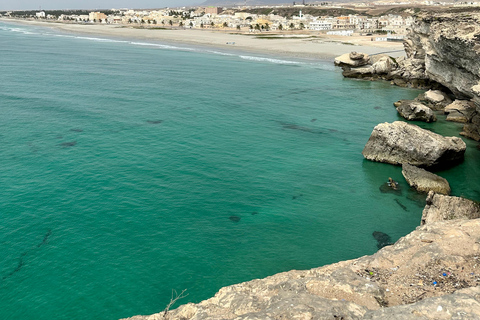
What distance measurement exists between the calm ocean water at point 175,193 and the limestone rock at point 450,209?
2.55 m

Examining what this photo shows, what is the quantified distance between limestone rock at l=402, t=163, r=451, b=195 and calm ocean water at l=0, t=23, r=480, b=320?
1466 mm

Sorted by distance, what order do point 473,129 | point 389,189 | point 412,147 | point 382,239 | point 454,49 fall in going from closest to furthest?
point 382,239 → point 389,189 → point 412,147 → point 454,49 → point 473,129

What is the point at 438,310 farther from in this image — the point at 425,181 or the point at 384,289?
the point at 425,181

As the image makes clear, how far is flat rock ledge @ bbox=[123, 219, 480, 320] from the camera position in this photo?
9.60 m

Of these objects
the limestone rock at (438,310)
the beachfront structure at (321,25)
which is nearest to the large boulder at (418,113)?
the limestone rock at (438,310)

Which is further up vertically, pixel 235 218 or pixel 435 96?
pixel 435 96

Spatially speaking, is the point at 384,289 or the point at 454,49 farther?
the point at 454,49

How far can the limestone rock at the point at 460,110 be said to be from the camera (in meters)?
41.3

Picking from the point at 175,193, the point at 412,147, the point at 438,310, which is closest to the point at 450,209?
the point at 412,147

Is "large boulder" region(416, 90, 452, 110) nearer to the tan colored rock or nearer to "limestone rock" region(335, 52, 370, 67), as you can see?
the tan colored rock

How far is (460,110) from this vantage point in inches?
1692

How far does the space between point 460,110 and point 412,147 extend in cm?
1848

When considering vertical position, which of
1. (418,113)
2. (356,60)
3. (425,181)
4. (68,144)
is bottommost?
(425,181)

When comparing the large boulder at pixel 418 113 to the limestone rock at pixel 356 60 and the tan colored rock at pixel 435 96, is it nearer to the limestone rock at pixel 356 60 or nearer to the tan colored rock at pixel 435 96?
the tan colored rock at pixel 435 96
